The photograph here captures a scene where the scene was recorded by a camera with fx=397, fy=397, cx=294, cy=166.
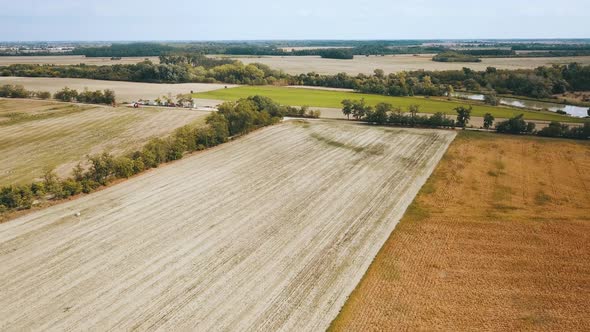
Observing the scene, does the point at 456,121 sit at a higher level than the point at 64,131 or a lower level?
higher

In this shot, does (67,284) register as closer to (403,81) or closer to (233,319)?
(233,319)

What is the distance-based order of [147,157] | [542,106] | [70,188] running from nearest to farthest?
[70,188] < [147,157] < [542,106]

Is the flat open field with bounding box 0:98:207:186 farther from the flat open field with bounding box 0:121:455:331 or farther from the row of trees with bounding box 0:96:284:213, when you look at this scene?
the flat open field with bounding box 0:121:455:331

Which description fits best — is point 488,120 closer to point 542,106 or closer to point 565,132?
point 565,132

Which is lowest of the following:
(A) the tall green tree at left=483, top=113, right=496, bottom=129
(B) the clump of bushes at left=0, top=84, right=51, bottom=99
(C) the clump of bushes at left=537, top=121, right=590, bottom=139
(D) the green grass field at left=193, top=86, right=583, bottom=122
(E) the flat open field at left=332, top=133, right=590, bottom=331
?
(E) the flat open field at left=332, top=133, right=590, bottom=331

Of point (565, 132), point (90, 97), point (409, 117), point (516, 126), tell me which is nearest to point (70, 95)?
point (90, 97)

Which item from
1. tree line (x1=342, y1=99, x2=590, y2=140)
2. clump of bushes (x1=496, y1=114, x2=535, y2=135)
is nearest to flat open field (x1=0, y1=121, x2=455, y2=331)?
tree line (x1=342, y1=99, x2=590, y2=140)

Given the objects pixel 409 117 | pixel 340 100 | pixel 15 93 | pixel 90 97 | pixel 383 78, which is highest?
pixel 383 78
